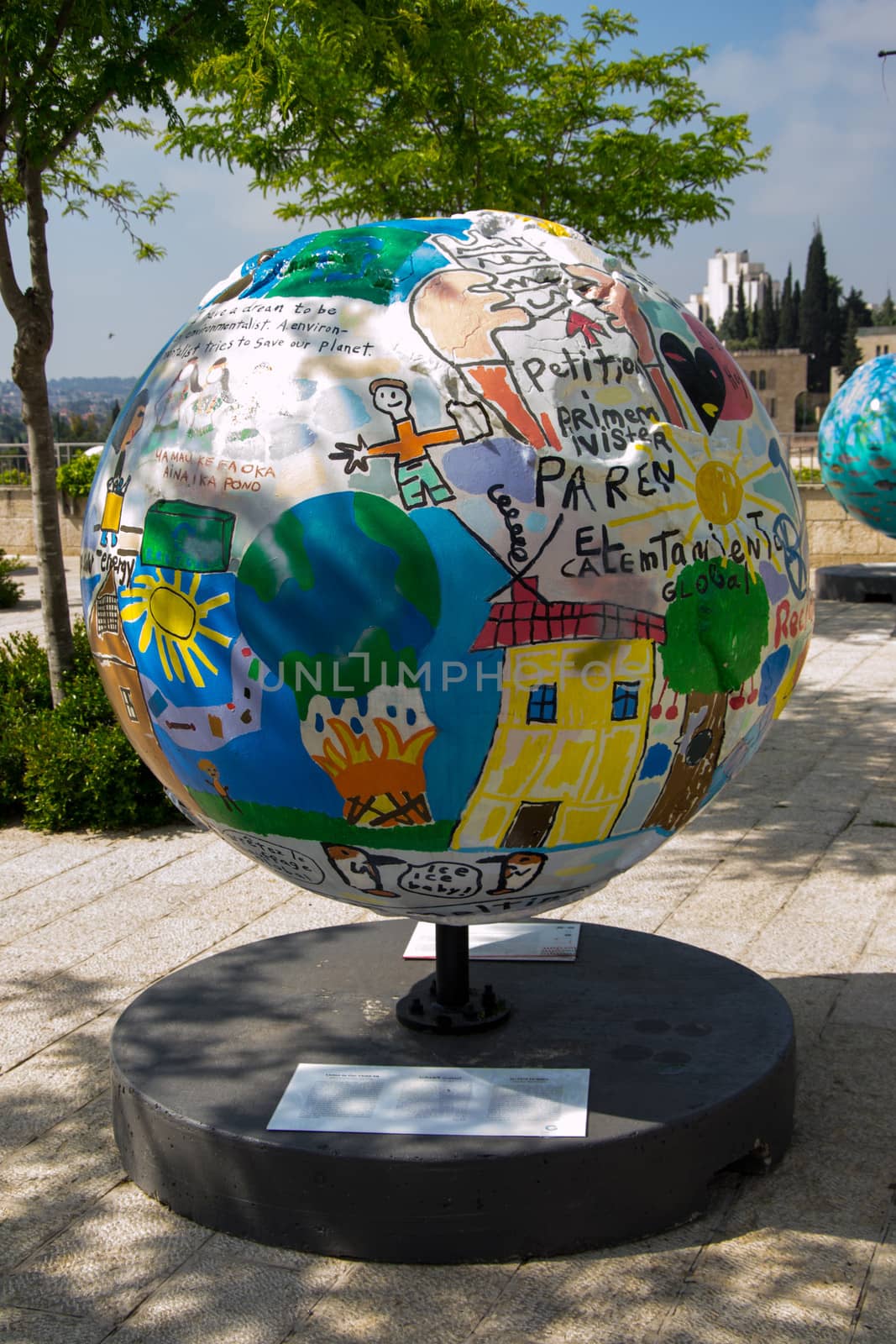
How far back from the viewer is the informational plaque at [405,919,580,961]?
5074mm

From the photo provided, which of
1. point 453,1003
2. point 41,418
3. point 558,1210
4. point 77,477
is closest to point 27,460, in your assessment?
point 77,477

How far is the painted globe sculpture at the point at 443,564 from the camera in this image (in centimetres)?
346

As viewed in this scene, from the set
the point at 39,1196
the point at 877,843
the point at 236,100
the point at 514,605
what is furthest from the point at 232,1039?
the point at 236,100


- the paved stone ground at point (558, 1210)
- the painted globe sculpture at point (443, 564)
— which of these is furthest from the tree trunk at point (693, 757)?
the paved stone ground at point (558, 1210)

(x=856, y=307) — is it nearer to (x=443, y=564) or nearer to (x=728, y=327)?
(x=728, y=327)

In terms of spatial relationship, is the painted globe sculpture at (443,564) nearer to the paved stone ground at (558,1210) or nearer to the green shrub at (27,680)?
the paved stone ground at (558,1210)

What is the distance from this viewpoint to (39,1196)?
4.15 metres

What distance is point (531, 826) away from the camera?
12.1 ft

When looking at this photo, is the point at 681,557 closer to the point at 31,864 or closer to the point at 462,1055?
the point at 462,1055

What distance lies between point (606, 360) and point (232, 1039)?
2.42 meters

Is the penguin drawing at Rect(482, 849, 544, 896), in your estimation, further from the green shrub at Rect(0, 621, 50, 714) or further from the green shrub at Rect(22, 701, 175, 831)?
the green shrub at Rect(0, 621, 50, 714)

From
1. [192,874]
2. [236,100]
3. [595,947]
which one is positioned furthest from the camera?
[236,100]

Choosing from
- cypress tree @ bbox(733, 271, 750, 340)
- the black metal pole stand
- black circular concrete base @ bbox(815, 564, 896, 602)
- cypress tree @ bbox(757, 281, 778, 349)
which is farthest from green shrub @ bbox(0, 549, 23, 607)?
cypress tree @ bbox(733, 271, 750, 340)

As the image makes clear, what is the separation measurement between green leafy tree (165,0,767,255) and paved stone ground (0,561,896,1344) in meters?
6.27
